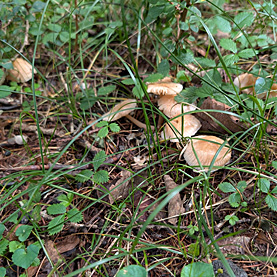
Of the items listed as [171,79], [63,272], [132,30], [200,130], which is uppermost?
[132,30]

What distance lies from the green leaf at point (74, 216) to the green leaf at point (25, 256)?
0.68ft

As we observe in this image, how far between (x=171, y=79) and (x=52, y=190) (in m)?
1.13

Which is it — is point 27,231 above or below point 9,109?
below

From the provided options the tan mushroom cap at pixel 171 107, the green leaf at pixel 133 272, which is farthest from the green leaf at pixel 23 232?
the tan mushroom cap at pixel 171 107

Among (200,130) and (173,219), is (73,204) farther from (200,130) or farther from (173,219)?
(200,130)

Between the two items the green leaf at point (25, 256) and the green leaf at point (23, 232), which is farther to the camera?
the green leaf at point (23, 232)

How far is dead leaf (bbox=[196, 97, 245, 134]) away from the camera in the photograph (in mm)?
1787

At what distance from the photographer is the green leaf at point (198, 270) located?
112 cm

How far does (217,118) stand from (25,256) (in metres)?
1.39

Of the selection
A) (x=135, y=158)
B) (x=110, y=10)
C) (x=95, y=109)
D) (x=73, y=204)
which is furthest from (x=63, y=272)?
(x=110, y=10)

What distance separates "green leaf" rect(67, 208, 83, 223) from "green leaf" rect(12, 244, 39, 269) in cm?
21

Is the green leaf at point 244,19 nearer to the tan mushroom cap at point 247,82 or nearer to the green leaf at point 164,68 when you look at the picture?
the tan mushroom cap at point 247,82

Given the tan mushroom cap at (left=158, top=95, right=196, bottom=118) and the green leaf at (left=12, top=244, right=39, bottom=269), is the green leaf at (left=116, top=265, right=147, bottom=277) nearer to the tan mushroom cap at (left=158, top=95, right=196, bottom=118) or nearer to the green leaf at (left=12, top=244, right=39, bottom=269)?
the green leaf at (left=12, top=244, right=39, bottom=269)

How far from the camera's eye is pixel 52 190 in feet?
5.58
